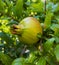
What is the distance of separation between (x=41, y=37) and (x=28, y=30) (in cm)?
6

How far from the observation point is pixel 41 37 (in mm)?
808

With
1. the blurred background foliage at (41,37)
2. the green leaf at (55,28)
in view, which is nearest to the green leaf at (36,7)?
the blurred background foliage at (41,37)

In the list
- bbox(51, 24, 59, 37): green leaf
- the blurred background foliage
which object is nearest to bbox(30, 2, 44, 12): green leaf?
the blurred background foliage

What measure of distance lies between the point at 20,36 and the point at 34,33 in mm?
48

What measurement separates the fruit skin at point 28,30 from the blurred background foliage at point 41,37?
33 mm

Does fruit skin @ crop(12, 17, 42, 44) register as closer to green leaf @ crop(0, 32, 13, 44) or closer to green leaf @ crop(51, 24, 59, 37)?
green leaf @ crop(51, 24, 59, 37)

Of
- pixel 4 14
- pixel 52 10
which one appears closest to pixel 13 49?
pixel 4 14

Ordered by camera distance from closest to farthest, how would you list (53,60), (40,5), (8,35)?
1. (53,60)
2. (40,5)
3. (8,35)

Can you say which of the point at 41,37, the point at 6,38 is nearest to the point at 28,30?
the point at 41,37

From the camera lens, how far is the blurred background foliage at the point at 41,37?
770mm

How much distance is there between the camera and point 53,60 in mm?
772

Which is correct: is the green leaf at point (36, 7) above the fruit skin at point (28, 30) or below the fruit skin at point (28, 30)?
above

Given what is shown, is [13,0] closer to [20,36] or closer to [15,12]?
[15,12]

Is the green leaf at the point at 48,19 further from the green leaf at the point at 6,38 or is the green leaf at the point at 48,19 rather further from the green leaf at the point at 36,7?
the green leaf at the point at 6,38
